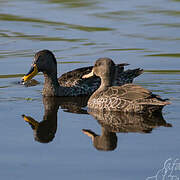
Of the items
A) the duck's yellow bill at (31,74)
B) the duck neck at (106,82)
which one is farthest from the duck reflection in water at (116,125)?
the duck's yellow bill at (31,74)

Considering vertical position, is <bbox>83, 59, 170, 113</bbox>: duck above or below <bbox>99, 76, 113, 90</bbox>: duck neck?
below

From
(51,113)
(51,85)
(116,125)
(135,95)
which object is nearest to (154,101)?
(135,95)

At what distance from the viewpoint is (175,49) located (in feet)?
55.7

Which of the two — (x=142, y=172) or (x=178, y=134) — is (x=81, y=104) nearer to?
(x=178, y=134)

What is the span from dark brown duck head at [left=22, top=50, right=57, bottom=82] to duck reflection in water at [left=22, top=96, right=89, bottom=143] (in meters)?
0.61

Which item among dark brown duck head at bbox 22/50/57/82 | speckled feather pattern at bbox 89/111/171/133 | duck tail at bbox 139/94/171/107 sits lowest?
speckled feather pattern at bbox 89/111/171/133

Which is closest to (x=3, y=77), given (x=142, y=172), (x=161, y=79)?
(x=161, y=79)

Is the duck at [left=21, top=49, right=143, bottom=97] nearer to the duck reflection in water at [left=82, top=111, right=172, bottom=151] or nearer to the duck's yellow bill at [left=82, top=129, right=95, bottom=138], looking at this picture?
Result: the duck reflection in water at [left=82, top=111, right=172, bottom=151]

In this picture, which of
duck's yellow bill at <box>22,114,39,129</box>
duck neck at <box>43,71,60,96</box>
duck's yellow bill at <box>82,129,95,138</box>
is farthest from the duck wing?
duck neck at <box>43,71,60,96</box>

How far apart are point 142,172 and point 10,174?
168 cm

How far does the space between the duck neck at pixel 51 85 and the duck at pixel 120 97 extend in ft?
4.22

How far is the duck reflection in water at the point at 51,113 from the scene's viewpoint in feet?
34.6

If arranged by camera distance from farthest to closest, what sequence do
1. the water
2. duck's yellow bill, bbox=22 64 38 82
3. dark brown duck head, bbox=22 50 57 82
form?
dark brown duck head, bbox=22 50 57 82 → duck's yellow bill, bbox=22 64 38 82 → the water

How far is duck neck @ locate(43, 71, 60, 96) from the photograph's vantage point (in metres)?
13.8
